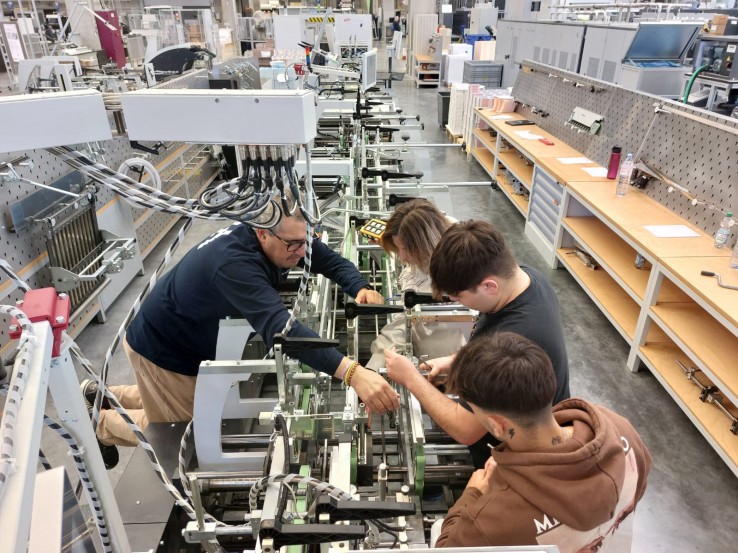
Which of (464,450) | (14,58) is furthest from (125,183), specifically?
(14,58)

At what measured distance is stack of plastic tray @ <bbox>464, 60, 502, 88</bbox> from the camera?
7.51 metres

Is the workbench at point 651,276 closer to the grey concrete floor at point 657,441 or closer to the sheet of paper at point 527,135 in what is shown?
the grey concrete floor at point 657,441

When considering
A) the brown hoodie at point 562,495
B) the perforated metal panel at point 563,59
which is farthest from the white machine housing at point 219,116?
the perforated metal panel at point 563,59

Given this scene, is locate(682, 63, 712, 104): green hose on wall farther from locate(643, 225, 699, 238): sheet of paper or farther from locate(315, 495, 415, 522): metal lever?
locate(315, 495, 415, 522): metal lever

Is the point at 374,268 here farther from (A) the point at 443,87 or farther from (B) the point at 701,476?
(A) the point at 443,87

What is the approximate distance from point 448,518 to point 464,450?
0.51 meters

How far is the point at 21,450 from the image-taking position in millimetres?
493

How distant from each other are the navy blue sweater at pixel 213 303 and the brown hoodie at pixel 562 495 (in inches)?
24.8

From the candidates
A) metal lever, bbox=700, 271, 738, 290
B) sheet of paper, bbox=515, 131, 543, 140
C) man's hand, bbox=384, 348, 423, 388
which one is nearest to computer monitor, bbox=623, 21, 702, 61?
sheet of paper, bbox=515, 131, 543, 140

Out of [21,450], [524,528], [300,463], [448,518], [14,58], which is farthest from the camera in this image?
[14,58]

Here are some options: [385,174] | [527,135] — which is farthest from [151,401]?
[527,135]

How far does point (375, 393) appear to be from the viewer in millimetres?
1417

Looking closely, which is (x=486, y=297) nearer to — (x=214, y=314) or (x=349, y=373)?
(x=349, y=373)

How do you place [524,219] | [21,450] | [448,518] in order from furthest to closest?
[524,219] → [448,518] → [21,450]
